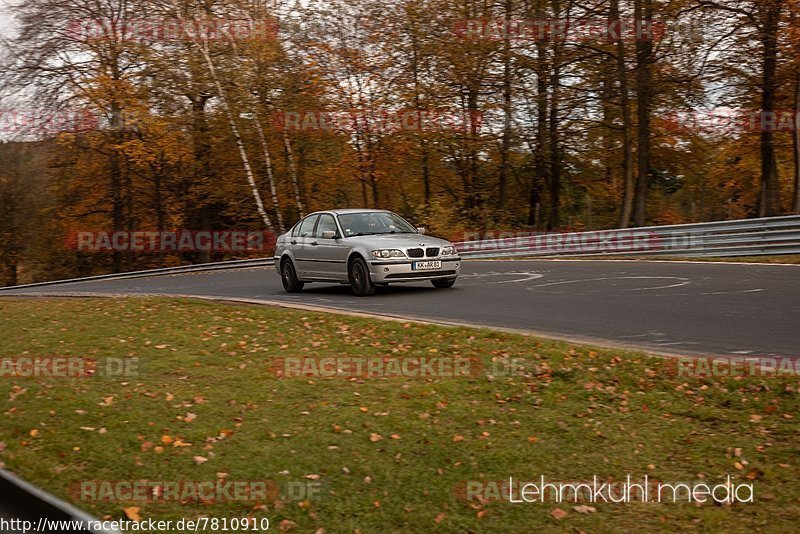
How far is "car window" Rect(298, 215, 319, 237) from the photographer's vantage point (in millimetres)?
16938

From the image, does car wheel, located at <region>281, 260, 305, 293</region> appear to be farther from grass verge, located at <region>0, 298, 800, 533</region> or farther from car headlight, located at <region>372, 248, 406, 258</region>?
grass verge, located at <region>0, 298, 800, 533</region>

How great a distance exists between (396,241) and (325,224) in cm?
198

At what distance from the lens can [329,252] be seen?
1603 centimetres

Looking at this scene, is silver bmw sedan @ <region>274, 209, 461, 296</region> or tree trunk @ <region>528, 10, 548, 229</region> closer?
silver bmw sedan @ <region>274, 209, 461, 296</region>

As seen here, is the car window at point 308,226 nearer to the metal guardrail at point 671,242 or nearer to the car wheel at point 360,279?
the car wheel at point 360,279

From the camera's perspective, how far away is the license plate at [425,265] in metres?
15.0

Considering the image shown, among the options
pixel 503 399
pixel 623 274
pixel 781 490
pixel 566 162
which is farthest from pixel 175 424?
pixel 566 162

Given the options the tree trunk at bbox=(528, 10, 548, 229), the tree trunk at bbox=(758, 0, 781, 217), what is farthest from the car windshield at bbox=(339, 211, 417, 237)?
the tree trunk at bbox=(528, 10, 548, 229)

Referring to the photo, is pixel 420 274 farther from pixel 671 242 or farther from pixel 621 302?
pixel 671 242

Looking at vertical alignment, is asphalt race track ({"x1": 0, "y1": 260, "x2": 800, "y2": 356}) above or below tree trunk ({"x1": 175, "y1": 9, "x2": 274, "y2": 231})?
below

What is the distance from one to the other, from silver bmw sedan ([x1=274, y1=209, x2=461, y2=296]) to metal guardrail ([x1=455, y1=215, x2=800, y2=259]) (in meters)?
7.65

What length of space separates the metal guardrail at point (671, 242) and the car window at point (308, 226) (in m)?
9.12

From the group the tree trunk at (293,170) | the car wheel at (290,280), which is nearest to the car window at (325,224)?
the car wheel at (290,280)

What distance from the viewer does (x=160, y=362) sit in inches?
360
